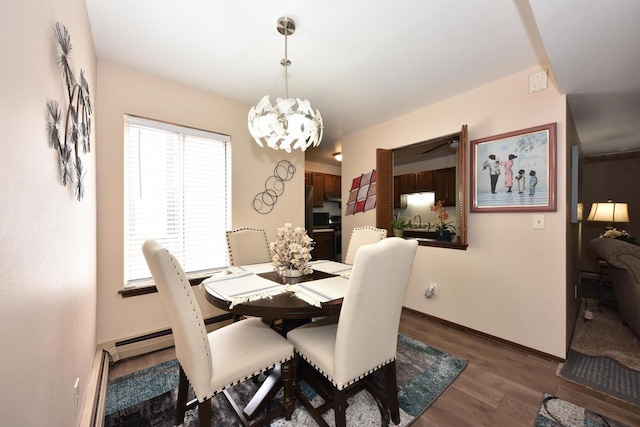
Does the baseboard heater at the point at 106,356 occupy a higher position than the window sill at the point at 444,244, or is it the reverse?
the window sill at the point at 444,244

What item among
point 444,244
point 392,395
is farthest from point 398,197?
point 392,395

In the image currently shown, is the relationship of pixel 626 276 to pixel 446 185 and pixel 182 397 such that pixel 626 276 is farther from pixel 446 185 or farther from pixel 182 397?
pixel 182 397

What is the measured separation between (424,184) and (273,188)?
2.84 m

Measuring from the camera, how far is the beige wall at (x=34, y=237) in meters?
0.63

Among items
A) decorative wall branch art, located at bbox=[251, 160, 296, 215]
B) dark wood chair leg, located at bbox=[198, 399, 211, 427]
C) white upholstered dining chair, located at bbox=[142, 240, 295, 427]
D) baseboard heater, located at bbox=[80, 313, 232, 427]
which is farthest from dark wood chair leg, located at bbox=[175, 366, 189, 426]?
decorative wall branch art, located at bbox=[251, 160, 296, 215]

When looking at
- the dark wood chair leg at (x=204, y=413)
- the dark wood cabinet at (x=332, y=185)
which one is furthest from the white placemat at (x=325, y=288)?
the dark wood cabinet at (x=332, y=185)

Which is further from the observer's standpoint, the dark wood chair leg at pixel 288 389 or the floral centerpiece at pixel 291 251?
the floral centerpiece at pixel 291 251

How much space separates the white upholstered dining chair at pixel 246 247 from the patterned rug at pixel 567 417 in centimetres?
233

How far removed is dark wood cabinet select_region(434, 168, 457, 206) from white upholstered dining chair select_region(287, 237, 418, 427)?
337 cm

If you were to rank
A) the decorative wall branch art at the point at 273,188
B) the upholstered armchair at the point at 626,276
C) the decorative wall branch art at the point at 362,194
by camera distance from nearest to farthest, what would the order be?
the upholstered armchair at the point at 626,276 < the decorative wall branch art at the point at 273,188 < the decorative wall branch art at the point at 362,194

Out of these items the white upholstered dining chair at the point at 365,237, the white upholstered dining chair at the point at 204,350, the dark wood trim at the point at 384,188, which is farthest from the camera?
the dark wood trim at the point at 384,188

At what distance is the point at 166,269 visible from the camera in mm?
1073

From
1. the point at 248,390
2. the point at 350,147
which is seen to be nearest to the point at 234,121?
the point at 350,147

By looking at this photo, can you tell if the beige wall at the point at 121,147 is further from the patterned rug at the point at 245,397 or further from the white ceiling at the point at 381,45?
the patterned rug at the point at 245,397
